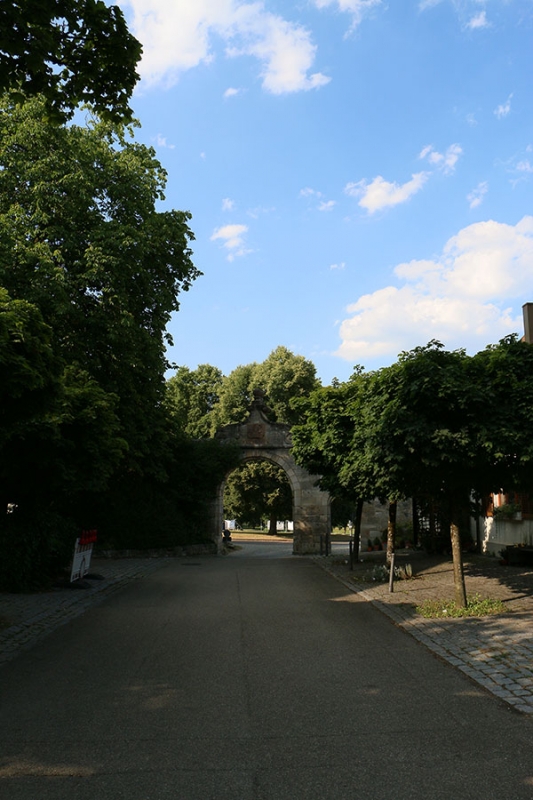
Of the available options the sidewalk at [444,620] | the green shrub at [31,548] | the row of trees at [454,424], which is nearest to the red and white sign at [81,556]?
the green shrub at [31,548]

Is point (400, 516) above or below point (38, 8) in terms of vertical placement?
below

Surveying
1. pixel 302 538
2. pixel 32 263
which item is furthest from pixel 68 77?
pixel 302 538

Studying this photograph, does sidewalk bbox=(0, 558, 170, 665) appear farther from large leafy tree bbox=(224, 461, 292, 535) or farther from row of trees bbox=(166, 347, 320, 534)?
row of trees bbox=(166, 347, 320, 534)

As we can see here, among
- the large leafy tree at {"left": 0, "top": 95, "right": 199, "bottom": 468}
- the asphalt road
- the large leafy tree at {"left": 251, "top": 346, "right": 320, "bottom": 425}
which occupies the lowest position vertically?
the asphalt road

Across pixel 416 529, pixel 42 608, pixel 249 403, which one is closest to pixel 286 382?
pixel 249 403

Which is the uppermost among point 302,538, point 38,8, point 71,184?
point 71,184

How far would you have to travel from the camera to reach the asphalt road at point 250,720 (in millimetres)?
3971

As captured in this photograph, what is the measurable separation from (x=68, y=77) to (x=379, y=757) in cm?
691

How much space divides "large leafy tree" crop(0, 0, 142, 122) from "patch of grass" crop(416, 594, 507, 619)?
329 inches

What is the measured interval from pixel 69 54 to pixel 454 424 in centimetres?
722

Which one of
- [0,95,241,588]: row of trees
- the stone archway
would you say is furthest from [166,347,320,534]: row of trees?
[0,95,241,588]: row of trees

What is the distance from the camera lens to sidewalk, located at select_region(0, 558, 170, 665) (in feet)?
28.7

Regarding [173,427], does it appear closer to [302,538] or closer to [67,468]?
[302,538]

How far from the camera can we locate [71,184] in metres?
18.5
